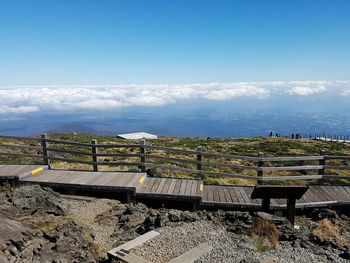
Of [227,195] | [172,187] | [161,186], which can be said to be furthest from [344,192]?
[161,186]

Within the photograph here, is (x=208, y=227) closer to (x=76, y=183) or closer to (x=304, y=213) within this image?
(x=304, y=213)

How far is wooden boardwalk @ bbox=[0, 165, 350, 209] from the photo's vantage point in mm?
10703

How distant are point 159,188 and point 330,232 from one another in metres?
6.08

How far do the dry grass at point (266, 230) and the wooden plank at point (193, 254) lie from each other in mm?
1855

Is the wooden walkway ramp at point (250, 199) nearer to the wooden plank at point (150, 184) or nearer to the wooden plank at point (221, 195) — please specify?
the wooden plank at point (221, 195)

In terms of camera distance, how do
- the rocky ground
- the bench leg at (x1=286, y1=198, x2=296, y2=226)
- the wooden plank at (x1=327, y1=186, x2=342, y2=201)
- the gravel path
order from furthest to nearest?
the wooden plank at (x1=327, y1=186, x2=342, y2=201)
the bench leg at (x1=286, y1=198, x2=296, y2=226)
the rocky ground
the gravel path

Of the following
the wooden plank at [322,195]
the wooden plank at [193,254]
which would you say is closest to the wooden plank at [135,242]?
the wooden plank at [193,254]

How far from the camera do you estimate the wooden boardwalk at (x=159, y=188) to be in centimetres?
1070

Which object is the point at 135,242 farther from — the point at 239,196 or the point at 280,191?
the point at 239,196

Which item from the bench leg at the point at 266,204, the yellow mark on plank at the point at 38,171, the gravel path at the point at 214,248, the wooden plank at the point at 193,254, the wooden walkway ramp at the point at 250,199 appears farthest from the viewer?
the yellow mark on plank at the point at 38,171

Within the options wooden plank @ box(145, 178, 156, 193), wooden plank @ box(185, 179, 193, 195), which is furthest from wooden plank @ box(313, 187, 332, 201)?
wooden plank @ box(145, 178, 156, 193)

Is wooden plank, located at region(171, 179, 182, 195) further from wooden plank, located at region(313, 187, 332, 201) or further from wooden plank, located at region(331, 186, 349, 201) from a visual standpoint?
wooden plank, located at region(331, 186, 349, 201)

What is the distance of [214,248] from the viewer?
6.84m

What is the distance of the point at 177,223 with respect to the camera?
817cm
